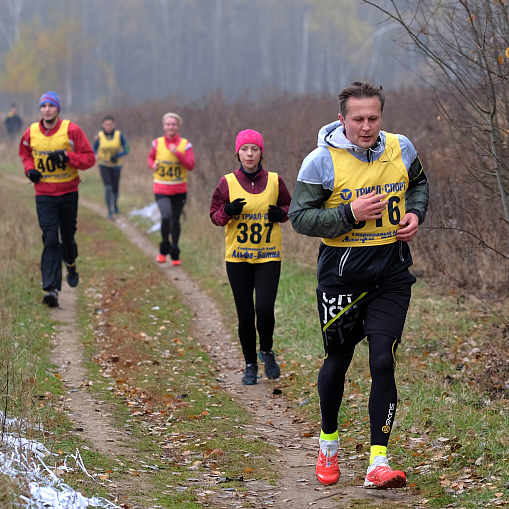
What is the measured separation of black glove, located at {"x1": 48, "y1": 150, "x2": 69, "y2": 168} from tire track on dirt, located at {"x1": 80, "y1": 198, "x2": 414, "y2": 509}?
8.42 ft

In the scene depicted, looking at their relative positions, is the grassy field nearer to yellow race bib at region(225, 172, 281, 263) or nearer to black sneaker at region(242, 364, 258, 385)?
black sneaker at region(242, 364, 258, 385)

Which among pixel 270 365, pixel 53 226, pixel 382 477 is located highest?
pixel 53 226

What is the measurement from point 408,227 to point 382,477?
4.47ft

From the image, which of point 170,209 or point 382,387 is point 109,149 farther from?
point 382,387

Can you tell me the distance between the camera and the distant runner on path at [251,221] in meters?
6.16

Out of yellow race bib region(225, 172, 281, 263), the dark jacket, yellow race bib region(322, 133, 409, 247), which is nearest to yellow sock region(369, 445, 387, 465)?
the dark jacket

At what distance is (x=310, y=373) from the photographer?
6.70 meters

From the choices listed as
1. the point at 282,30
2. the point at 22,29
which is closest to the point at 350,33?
the point at 282,30

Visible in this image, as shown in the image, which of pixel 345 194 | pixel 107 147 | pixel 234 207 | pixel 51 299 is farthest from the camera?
pixel 107 147

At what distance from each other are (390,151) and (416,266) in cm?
619

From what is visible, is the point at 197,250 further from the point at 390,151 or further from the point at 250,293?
the point at 390,151

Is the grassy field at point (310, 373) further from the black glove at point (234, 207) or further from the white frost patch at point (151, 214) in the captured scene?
the white frost patch at point (151, 214)

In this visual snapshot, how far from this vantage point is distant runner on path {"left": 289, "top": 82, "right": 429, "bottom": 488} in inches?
151

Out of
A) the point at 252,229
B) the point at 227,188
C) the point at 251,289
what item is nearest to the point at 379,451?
the point at 251,289
